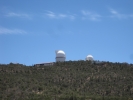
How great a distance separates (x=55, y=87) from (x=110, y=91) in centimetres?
1023

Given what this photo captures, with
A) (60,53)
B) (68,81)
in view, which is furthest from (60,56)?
(68,81)

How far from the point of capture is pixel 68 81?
5534 centimetres

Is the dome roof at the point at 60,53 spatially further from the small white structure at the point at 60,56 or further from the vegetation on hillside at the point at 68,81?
the vegetation on hillside at the point at 68,81

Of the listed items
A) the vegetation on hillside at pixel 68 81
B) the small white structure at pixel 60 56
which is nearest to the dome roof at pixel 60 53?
the small white structure at pixel 60 56

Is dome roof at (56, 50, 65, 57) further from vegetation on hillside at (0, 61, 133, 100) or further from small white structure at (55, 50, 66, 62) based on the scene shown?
vegetation on hillside at (0, 61, 133, 100)

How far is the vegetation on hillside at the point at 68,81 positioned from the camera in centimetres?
4639

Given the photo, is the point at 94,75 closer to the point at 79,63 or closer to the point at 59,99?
the point at 79,63

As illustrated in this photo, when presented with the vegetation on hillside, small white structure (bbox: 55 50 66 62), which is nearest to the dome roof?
small white structure (bbox: 55 50 66 62)

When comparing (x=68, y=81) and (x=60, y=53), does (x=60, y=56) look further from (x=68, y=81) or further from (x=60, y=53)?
(x=68, y=81)

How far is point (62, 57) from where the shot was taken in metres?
74.8

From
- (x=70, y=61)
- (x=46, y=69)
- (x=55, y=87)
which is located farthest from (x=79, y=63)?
(x=55, y=87)

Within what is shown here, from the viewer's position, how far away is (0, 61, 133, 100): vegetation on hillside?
46.4 metres

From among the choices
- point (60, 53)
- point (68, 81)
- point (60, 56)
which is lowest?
point (68, 81)

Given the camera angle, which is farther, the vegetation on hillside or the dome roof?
the dome roof
